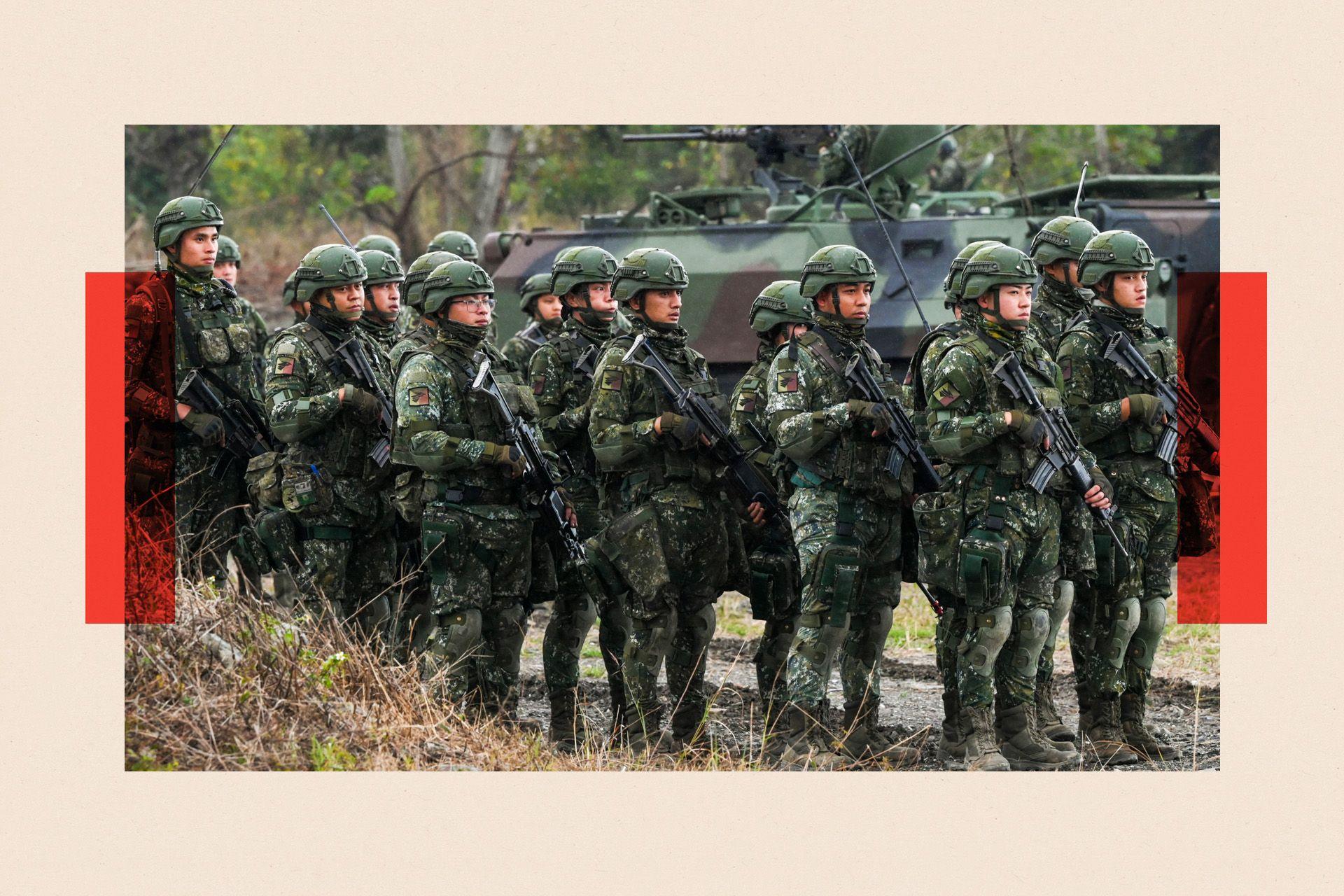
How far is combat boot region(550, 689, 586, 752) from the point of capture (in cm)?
801

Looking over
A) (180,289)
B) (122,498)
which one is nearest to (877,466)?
(122,498)

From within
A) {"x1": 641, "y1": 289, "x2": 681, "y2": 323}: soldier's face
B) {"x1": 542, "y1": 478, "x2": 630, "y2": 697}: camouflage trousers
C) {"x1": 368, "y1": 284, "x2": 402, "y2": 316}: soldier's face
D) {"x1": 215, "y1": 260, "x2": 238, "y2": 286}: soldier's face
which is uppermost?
{"x1": 215, "y1": 260, "x2": 238, "y2": 286}: soldier's face

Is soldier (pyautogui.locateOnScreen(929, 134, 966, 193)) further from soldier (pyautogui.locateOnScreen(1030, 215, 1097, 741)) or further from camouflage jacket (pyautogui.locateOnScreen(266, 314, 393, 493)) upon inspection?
camouflage jacket (pyautogui.locateOnScreen(266, 314, 393, 493))

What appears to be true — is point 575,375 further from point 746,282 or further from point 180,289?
point 746,282

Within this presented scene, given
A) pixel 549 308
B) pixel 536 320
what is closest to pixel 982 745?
pixel 549 308

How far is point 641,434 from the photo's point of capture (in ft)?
24.3

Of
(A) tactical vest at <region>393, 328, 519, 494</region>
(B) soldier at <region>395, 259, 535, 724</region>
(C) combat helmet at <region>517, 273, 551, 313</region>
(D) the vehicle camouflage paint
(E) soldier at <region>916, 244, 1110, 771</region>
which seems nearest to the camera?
(E) soldier at <region>916, 244, 1110, 771</region>

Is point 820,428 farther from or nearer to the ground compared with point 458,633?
farther from the ground

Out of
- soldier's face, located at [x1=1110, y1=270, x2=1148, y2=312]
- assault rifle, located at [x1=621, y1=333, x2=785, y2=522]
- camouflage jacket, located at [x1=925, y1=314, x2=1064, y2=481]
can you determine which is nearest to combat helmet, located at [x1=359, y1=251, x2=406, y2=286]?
assault rifle, located at [x1=621, y1=333, x2=785, y2=522]

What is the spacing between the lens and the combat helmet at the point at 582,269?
838cm

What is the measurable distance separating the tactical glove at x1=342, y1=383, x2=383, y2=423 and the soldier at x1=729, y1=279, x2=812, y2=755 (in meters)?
1.60

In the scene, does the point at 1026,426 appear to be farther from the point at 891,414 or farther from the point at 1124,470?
the point at 1124,470

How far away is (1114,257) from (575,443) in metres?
2.57

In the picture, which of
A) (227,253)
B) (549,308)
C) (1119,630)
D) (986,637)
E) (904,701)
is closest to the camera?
(986,637)
